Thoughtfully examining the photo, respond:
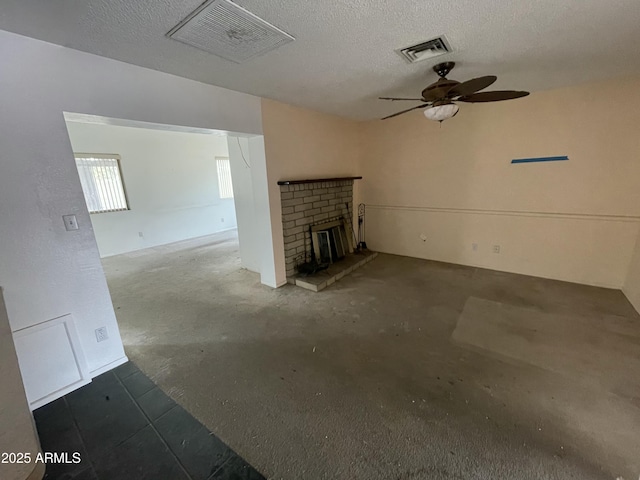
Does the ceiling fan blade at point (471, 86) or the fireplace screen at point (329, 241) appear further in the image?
the fireplace screen at point (329, 241)

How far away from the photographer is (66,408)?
176 centimetres

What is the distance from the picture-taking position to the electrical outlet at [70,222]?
181 cm

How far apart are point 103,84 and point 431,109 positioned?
262cm

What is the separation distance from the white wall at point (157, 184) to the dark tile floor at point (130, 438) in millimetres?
4399

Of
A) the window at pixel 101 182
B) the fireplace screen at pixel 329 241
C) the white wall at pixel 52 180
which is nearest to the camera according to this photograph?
the white wall at pixel 52 180

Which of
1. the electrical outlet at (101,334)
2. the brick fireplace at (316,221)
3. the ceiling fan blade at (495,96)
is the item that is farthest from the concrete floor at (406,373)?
the ceiling fan blade at (495,96)

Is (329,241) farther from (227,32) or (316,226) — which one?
(227,32)

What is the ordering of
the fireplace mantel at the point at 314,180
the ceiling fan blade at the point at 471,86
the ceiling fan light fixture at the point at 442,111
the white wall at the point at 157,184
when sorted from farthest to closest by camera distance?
1. the white wall at the point at 157,184
2. the fireplace mantel at the point at 314,180
3. the ceiling fan light fixture at the point at 442,111
4. the ceiling fan blade at the point at 471,86

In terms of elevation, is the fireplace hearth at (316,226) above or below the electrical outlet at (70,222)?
below

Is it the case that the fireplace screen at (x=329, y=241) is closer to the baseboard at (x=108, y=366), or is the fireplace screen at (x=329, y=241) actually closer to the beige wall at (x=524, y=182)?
the beige wall at (x=524, y=182)

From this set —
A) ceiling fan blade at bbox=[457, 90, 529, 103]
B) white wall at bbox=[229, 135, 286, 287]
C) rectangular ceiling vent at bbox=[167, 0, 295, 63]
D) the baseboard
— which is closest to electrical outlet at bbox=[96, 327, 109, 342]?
the baseboard

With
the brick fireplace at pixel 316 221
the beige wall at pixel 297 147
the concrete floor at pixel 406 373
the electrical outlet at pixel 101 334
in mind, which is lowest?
the concrete floor at pixel 406 373

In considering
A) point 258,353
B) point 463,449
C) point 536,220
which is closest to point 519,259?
point 536,220

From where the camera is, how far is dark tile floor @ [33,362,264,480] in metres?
1.34
